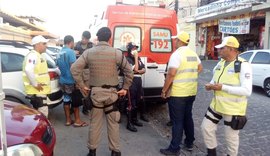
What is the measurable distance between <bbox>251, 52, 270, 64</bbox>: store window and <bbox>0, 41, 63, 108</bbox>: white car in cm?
694

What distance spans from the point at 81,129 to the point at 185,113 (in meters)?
2.20

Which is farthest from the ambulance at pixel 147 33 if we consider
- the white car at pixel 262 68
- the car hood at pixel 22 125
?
the white car at pixel 262 68

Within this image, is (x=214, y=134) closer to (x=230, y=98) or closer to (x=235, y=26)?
(x=230, y=98)

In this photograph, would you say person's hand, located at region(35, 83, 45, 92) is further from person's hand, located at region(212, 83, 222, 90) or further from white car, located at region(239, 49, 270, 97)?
white car, located at region(239, 49, 270, 97)

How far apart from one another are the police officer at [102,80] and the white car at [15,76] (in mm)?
1858

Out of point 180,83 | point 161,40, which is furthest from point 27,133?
point 161,40

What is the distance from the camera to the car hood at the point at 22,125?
248 cm

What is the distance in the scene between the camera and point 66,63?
5.43 m

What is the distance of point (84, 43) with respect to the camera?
6602 millimetres

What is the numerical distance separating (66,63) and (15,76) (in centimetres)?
97

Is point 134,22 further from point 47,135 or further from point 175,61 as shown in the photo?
point 47,135

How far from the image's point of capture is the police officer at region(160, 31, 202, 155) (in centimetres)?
408

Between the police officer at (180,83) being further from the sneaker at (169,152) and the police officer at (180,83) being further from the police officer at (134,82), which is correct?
the police officer at (134,82)

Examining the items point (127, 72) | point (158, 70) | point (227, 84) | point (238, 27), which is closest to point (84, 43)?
point (158, 70)
